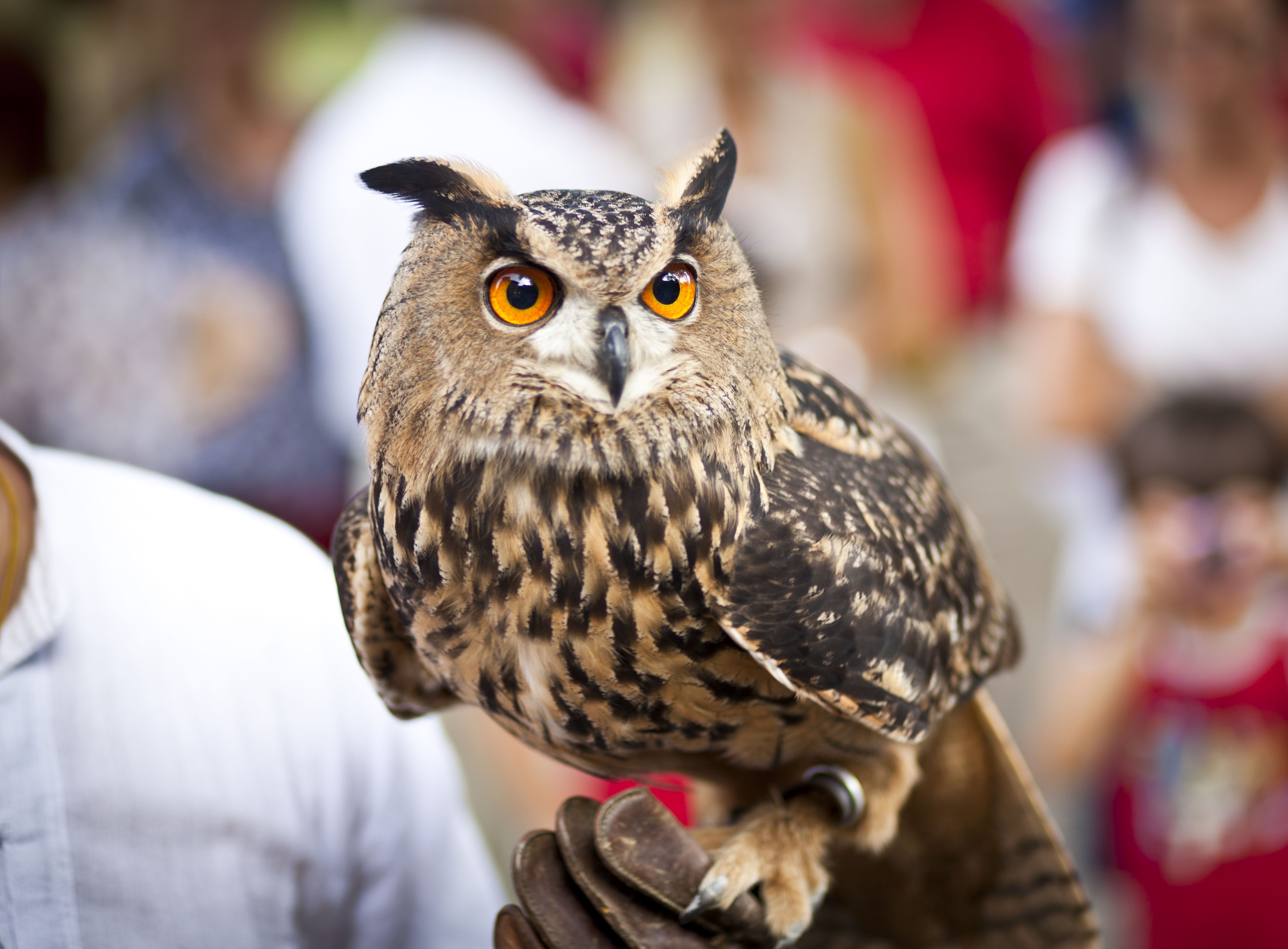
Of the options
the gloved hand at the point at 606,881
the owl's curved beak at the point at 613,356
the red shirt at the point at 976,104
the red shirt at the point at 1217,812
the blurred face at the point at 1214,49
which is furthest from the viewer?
the red shirt at the point at 976,104

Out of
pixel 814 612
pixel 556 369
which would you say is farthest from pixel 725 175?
pixel 814 612

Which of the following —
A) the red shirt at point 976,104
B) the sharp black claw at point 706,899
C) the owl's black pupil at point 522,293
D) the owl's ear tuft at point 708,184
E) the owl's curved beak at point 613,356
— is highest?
the red shirt at point 976,104

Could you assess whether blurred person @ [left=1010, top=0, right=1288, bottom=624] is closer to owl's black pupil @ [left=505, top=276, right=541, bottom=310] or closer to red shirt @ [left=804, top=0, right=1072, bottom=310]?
red shirt @ [left=804, top=0, right=1072, bottom=310]

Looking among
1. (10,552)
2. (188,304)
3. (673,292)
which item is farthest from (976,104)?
(10,552)

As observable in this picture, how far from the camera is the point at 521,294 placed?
3.23 feet

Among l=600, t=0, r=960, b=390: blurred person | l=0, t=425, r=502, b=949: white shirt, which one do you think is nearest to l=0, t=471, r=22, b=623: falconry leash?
l=0, t=425, r=502, b=949: white shirt

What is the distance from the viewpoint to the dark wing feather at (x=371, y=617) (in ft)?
3.69

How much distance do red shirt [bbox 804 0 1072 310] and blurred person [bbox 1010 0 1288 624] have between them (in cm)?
72

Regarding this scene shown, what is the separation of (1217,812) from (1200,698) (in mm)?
221

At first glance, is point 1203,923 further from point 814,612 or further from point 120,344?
point 120,344

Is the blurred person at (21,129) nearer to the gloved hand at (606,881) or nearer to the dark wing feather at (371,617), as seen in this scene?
the dark wing feather at (371,617)

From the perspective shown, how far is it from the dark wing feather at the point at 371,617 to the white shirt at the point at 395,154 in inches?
44.4

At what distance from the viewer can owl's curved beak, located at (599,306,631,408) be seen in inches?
37.5

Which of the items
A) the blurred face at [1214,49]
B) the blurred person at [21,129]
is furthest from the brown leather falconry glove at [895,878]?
the blurred person at [21,129]
